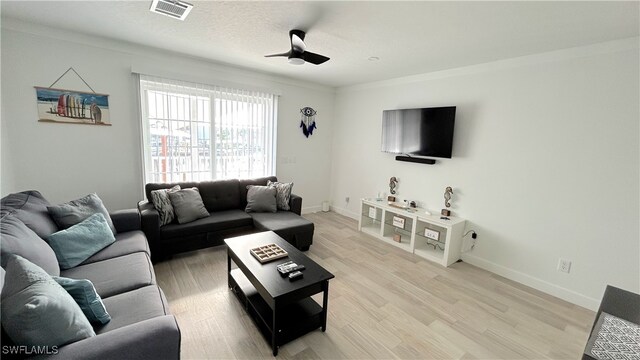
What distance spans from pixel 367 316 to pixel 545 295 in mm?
1987

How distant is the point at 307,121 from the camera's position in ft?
16.1

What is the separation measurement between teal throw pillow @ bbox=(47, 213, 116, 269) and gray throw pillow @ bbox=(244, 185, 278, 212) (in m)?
1.60

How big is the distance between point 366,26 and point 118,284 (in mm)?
2741

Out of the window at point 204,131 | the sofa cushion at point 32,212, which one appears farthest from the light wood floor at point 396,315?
the window at point 204,131

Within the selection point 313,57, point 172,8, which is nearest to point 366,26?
point 313,57

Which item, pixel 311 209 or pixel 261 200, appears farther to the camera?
pixel 311 209

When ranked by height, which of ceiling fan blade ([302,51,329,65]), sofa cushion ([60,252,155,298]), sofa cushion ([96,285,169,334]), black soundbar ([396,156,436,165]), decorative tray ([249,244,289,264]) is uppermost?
ceiling fan blade ([302,51,329,65])

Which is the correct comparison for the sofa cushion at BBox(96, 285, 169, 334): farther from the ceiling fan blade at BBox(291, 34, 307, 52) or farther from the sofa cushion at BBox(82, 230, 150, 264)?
the ceiling fan blade at BBox(291, 34, 307, 52)

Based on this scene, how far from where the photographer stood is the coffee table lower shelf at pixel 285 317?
1.89m

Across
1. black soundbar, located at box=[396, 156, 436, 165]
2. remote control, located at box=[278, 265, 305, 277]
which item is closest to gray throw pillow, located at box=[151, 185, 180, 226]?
remote control, located at box=[278, 265, 305, 277]

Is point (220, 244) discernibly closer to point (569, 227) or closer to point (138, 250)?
point (138, 250)

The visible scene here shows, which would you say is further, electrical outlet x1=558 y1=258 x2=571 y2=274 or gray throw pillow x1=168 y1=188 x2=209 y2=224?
gray throw pillow x1=168 y1=188 x2=209 y2=224

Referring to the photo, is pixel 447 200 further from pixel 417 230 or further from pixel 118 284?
pixel 118 284

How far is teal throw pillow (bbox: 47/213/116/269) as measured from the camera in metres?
1.93
